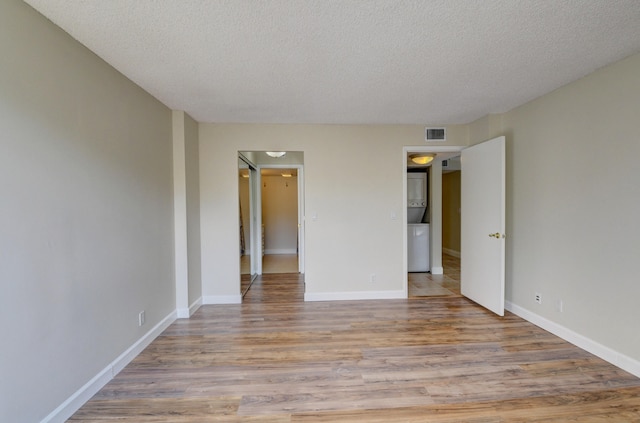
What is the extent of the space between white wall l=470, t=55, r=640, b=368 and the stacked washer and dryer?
198cm

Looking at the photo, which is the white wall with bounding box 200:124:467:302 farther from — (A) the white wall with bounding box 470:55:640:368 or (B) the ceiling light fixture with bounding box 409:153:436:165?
(A) the white wall with bounding box 470:55:640:368

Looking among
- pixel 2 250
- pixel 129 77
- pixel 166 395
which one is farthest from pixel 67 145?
pixel 166 395

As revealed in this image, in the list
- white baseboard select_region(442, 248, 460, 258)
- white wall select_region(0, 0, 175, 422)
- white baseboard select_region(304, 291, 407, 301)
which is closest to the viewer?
white wall select_region(0, 0, 175, 422)

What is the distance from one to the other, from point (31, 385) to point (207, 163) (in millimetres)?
2589

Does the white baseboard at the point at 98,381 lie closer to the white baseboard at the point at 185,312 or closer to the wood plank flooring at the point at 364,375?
the wood plank flooring at the point at 364,375

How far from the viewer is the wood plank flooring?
5.35 ft

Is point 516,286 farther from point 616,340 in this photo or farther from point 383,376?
point 383,376

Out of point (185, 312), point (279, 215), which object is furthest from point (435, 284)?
point (279, 215)

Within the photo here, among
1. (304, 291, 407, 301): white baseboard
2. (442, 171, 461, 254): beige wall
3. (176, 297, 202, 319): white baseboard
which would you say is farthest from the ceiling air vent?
(176, 297, 202, 319): white baseboard

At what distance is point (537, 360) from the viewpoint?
7.05 feet

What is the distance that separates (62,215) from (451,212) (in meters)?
7.31

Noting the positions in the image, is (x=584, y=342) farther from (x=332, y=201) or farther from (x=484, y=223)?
(x=332, y=201)

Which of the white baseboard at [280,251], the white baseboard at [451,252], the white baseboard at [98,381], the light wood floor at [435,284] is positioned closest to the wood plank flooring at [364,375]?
the white baseboard at [98,381]

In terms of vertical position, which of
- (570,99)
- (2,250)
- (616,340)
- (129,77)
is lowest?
(616,340)
